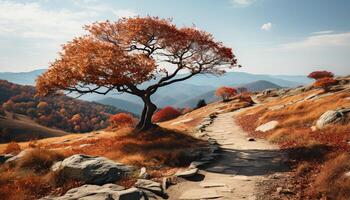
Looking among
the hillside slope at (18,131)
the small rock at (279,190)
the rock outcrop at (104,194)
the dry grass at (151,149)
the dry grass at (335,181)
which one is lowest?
the hillside slope at (18,131)

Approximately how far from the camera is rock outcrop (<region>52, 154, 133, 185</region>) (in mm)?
14391

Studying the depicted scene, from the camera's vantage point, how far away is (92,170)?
585 inches

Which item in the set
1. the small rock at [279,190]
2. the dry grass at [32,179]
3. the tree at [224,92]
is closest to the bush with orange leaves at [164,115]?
the tree at [224,92]

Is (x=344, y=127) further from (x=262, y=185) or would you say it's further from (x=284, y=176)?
(x=262, y=185)

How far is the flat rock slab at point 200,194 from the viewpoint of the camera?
39.0ft

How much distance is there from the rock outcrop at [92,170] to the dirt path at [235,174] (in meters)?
3.42

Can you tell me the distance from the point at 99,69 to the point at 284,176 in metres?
16.4

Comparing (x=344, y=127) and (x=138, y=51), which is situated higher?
(x=138, y=51)

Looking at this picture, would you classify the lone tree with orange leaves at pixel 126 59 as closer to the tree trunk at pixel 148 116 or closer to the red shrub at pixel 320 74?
the tree trunk at pixel 148 116

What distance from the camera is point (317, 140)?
65.2 feet

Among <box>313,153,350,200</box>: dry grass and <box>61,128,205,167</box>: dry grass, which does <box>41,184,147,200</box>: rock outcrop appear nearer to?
<box>61,128,205,167</box>: dry grass

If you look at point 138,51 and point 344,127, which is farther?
point 138,51

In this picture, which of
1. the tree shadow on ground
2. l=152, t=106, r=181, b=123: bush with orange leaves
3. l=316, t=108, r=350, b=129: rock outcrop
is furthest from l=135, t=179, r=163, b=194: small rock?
l=152, t=106, r=181, b=123: bush with orange leaves

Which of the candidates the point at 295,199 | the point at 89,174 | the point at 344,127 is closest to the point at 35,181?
the point at 89,174
